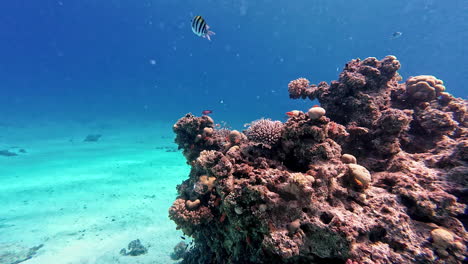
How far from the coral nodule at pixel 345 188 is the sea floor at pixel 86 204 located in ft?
20.4

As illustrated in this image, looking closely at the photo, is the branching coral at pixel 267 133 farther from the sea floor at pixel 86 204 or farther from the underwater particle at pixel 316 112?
the sea floor at pixel 86 204

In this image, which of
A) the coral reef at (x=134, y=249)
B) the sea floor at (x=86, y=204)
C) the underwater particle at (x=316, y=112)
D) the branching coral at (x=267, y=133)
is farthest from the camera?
the sea floor at (x=86, y=204)

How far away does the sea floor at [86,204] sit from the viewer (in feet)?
30.3

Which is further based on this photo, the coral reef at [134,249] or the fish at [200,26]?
the coral reef at [134,249]

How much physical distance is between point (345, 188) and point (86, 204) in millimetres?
14988

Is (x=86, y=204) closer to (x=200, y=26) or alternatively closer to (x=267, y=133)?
(x=200, y=26)

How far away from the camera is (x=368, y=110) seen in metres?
5.63

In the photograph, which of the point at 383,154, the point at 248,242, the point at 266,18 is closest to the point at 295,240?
the point at 248,242

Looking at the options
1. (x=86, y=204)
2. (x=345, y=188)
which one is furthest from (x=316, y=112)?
(x=86, y=204)

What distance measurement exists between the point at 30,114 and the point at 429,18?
104521mm

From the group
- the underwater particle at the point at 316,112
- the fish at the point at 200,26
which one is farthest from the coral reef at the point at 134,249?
the underwater particle at the point at 316,112

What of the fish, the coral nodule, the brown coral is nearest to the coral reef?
the coral nodule

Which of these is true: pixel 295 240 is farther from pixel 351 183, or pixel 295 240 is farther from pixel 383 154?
pixel 383 154

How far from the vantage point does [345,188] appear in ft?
12.5
